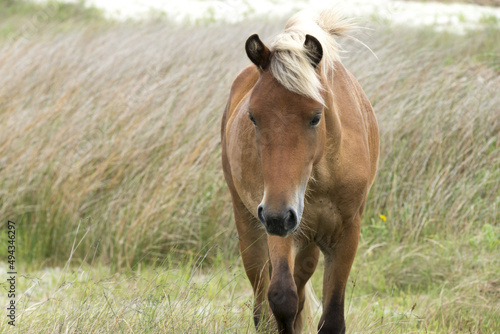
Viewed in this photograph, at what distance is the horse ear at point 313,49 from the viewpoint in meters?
2.82

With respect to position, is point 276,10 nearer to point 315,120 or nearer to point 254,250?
point 254,250

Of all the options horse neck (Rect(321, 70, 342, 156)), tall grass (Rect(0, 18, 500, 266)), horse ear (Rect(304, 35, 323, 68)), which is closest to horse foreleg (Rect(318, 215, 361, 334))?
horse neck (Rect(321, 70, 342, 156))

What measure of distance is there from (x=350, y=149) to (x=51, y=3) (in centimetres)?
917

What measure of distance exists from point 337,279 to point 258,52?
48.1 inches

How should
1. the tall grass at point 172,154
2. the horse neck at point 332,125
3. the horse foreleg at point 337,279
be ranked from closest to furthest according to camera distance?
the horse neck at point 332,125
the horse foreleg at point 337,279
the tall grass at point 172,154

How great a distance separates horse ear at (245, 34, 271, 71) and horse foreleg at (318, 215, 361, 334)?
3.14 feet

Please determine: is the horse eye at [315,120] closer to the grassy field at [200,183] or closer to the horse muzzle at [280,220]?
the horse muzzle at [280,220]

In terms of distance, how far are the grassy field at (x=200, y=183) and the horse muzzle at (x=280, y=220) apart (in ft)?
4.50

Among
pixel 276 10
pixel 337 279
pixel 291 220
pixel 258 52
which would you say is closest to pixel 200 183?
pixel 337 279

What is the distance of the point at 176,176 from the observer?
204 inches

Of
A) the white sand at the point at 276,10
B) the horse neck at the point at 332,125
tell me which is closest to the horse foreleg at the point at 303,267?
the horse neck at the point at 332,125

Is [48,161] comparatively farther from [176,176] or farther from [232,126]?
[232,126]

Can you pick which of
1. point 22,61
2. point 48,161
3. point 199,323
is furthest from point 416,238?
point 22,61

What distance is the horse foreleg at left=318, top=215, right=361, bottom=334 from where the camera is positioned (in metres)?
3.33
